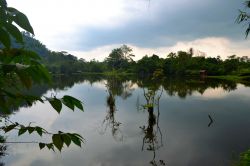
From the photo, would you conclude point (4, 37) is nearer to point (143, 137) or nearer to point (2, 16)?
point (2, 16)

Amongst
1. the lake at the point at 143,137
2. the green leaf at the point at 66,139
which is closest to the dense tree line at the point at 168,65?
the lake at the point at 143,137

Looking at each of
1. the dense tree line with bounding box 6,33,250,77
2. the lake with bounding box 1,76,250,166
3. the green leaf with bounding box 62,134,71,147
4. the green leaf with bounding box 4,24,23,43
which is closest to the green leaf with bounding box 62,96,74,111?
the green leaf with bounding box 62,134,71,147

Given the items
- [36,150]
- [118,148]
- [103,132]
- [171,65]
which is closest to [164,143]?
[118,148]

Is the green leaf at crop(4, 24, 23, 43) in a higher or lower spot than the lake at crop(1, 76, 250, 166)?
higher

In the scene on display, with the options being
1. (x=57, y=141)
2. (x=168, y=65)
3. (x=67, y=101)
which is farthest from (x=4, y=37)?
(x=168, y=65)

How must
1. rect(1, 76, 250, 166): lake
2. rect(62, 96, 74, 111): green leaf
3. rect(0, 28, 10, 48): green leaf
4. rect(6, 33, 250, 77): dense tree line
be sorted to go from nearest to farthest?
1. rect(0, 28, 10, 48): green leaf
2. rect(62, 96, 74, 111): green leaf
3. rect(1, 76, 250, 166): lake
4. rect(6, 33, 250, 77): dense tree line

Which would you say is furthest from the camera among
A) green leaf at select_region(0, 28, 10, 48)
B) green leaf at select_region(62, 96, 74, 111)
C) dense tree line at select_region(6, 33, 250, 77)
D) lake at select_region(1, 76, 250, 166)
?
dense tree line at select_region(6, 33, 250, 77)

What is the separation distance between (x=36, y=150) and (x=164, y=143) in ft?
20.9

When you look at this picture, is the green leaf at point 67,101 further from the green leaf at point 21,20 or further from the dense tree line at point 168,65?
the dense tree line at point 168,65

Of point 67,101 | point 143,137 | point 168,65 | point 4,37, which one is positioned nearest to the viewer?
point 4,37

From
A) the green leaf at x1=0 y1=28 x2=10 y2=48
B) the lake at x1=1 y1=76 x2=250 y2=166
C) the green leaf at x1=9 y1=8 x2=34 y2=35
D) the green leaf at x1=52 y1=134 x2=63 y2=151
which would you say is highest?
the green leaf at x1=9 y1=8 x2=34 y2=35

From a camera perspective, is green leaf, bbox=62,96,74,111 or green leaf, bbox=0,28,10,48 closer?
green leaf, bbox=0,28,10,48

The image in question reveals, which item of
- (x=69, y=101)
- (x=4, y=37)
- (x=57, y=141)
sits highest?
(x=4, y=37)

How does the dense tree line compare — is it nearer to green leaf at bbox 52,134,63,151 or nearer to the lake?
the lake
